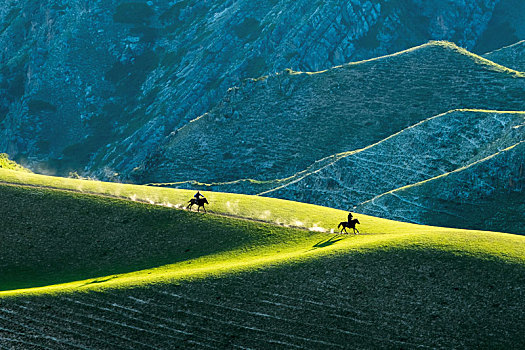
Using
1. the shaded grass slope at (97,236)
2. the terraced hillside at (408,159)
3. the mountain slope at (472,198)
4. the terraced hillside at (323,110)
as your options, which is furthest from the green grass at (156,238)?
the terraced hillside at (323,110)

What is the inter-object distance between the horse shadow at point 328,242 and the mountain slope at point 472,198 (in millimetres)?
41839

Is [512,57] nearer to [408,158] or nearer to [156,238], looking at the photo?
[408,158]

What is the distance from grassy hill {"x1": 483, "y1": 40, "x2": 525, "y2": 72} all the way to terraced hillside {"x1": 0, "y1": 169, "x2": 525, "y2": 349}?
12891cm

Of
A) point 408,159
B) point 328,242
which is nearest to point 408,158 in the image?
point 408,159

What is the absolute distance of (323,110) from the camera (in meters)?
164

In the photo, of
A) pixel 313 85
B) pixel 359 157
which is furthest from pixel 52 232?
pixel 313 85

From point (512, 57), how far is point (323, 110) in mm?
60086

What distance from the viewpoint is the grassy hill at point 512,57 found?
174500mm

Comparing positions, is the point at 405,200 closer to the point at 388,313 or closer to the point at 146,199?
the point at 146,199

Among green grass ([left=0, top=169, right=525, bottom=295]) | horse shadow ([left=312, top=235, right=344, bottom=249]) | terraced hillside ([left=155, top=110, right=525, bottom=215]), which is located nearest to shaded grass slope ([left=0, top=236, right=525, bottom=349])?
green grass ([left=0, top=169, right=525, bottom=295])

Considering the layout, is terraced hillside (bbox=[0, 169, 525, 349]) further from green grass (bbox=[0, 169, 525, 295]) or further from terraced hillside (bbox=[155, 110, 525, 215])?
terraced hillside (bbox=[155, 110, 525, 215])

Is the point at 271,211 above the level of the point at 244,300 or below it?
above

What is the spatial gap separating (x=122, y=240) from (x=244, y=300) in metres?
17.3

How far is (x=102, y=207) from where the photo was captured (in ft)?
216
